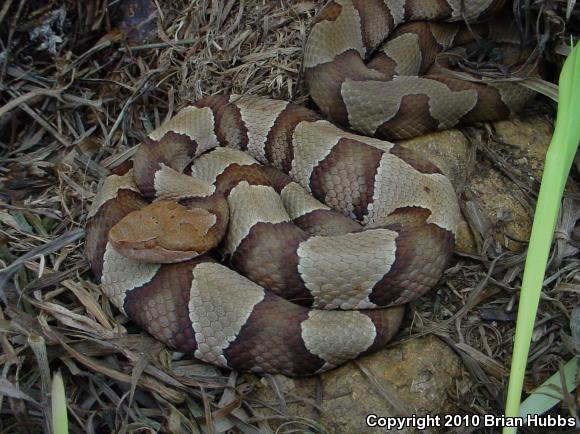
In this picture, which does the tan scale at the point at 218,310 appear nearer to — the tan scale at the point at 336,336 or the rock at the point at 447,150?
the tan scale at the point at 336,336

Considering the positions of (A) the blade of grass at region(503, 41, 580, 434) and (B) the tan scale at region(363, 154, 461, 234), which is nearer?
(A) the blade of grass at region(503, 41, 580, 434)

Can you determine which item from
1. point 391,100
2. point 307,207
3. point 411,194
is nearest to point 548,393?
point 411,194

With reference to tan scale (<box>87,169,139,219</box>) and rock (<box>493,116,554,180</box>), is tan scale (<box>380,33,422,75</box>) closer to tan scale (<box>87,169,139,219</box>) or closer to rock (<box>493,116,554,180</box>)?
rock (<box>493,116,554,180</box>)

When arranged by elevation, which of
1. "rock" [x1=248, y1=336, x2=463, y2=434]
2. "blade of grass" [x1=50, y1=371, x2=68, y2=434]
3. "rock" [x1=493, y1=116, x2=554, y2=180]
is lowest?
"rock" [x1=248, y1=336, x2=463, y2=434]

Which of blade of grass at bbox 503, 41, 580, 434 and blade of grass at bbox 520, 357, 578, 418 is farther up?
blade of grass at bbox 503, 41, 580, 434

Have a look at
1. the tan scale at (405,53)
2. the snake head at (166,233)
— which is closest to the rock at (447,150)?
the tan scale at (405,53)

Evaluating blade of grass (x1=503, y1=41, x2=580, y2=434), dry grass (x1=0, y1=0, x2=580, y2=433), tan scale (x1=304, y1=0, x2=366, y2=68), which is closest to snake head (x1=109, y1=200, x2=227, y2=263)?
dry grass (x1=0, y1=0, x2=580, y2=433)

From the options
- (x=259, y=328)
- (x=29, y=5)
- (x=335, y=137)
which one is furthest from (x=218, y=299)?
(x=29, y=5)
